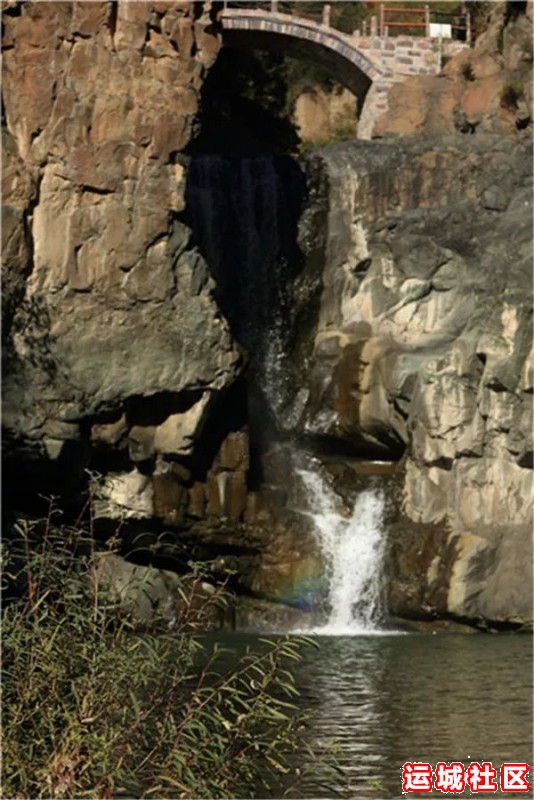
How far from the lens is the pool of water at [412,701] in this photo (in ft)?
49.9

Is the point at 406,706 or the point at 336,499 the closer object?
the point at 406,706

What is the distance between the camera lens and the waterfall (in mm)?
27109

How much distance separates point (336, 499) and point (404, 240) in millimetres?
4824

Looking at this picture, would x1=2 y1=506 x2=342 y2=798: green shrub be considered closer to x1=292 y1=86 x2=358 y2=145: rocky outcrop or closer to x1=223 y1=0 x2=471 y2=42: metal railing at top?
x1=223 y1=0 x2=471 y2=42: metal railing at top

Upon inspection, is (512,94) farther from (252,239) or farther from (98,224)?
(98,224)

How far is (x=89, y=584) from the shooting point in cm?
1022

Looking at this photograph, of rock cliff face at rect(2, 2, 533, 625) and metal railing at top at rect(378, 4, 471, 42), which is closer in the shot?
rock cliff face at rect(2, 2, 533, 625)

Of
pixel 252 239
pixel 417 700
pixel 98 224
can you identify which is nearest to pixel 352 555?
pixel 98 224

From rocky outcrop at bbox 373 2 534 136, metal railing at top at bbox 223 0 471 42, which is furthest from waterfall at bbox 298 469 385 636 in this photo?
metal railing at top at bbox 223 0 471 42

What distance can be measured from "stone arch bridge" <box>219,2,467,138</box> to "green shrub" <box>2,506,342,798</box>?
28.1 m

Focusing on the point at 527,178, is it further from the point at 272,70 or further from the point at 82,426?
the point at 272,70

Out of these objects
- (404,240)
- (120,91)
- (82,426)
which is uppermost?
(120,91)

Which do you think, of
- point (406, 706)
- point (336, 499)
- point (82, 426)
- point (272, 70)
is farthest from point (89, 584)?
point (272, 70)

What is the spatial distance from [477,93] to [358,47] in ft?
19.1
